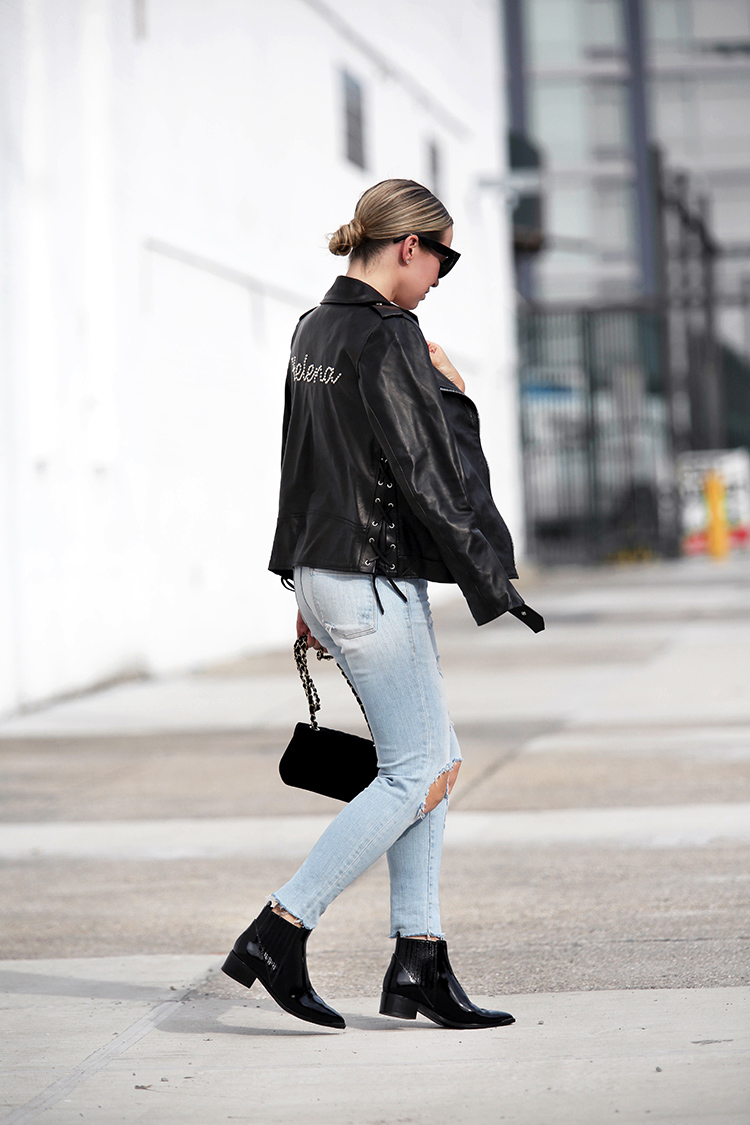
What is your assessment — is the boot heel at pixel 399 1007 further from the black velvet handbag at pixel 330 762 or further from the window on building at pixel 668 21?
the window on building at pixel 668 21

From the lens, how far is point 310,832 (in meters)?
6.16

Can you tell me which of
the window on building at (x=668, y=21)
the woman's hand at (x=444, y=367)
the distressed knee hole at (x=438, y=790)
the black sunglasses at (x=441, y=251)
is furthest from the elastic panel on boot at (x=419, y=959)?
the window on building at (x=668, y=21)

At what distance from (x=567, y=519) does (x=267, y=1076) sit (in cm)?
2372

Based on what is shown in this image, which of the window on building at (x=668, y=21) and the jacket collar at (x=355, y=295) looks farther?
the window on building at (x=668, y=21)

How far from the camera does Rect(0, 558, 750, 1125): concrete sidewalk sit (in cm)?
326

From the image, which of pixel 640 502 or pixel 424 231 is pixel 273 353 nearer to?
pixel 424 231

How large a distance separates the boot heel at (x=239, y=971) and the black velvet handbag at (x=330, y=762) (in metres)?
0.40

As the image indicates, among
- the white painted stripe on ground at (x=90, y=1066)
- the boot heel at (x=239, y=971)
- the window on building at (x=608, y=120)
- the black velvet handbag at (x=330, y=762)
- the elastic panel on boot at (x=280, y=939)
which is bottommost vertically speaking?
the white painted stripe on ground at (x=90, y=1066)

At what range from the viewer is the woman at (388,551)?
3.40 m

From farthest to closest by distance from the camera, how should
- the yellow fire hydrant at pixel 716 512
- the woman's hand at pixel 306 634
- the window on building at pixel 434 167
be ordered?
1. the yellow fire hydrant at pixel 716 512
2. the window on building at pixel 434 167
3. the woman's hand at pixel 306 634

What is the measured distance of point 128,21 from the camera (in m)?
11.9

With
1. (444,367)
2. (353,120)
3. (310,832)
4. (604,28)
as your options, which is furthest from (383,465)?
(604,28)

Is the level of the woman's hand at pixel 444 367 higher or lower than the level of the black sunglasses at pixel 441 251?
lower

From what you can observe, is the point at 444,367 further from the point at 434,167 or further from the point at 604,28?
the point at 604,28
